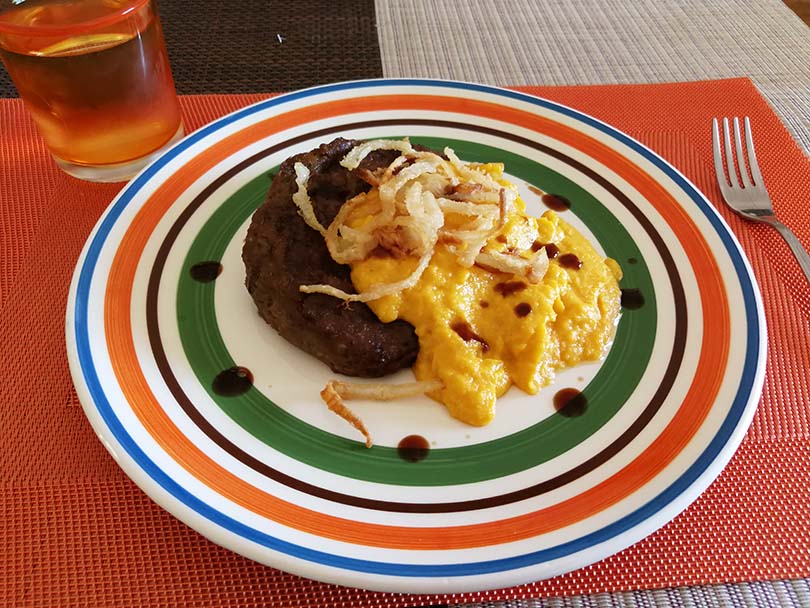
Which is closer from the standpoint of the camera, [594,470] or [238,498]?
[238,498]

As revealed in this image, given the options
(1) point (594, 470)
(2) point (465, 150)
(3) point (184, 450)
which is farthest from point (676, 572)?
(2) point (465, 150)

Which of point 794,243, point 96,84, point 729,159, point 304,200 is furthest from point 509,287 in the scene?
point 96,84

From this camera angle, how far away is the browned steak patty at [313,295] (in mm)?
2125

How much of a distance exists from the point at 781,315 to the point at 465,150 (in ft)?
4.64

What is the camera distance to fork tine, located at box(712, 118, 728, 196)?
9.61ft

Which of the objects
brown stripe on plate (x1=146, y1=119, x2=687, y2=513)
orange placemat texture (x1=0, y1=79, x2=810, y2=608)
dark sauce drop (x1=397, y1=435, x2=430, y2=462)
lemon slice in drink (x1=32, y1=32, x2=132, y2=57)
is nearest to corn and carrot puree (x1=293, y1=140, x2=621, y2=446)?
dark sauce drop (x1=397, y1=435, x2=430, y2=462)

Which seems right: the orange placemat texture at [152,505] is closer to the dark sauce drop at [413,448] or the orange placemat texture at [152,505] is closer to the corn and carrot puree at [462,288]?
the dark sauce drop at [413,448]

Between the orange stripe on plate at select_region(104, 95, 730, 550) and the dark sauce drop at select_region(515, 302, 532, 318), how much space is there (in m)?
0.55

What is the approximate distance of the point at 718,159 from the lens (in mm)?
3016

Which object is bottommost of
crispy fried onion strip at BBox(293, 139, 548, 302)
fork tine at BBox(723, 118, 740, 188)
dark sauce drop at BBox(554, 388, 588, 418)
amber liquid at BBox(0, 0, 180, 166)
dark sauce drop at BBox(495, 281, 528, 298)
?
dark sauce drop at BBox(554, 388, 588, 418)

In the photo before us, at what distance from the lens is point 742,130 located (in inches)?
126

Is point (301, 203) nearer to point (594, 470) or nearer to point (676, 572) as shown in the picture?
point (594, 470)

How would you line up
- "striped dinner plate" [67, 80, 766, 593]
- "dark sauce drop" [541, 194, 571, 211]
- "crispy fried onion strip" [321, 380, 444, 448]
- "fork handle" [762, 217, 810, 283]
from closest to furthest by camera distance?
"striped dinner plate" [67, 80, 766, 593] < "crispy fried onion strip" [321, 380, 444, 448] < "fork handle" [762, 217, 810, 283] < "dark sauce drop" [541, 194, 571, 211]

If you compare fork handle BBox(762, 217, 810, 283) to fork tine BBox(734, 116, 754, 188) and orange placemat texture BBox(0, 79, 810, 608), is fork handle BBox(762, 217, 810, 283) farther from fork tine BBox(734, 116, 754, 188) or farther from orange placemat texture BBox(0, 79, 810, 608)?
fork tine BBox(734, 116, 754, 188)
